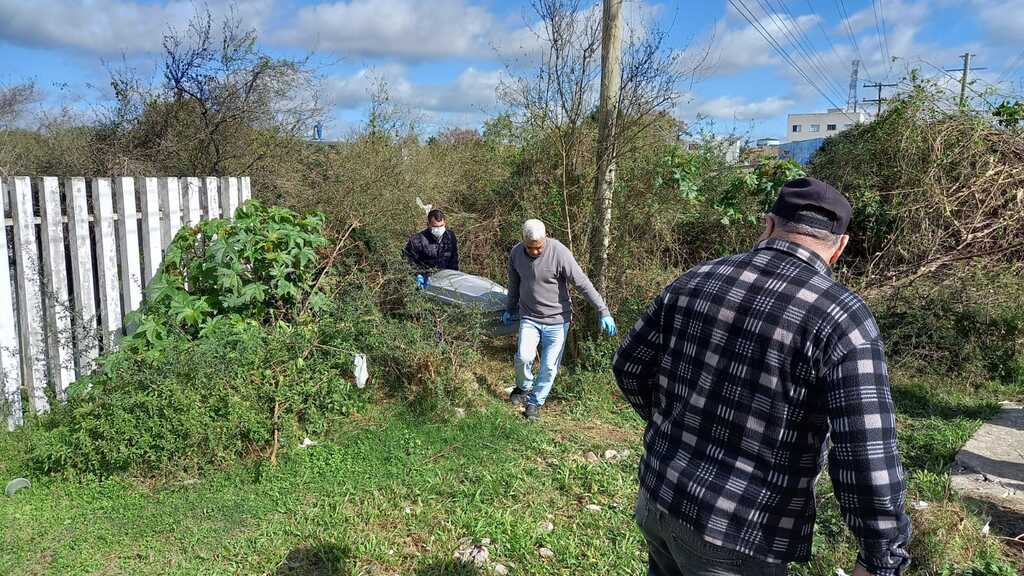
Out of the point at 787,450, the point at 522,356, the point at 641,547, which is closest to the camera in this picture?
the point at 787,450

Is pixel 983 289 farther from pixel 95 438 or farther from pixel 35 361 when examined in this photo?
pixel 35 361

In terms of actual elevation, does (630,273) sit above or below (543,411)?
above

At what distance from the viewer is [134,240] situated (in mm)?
5156

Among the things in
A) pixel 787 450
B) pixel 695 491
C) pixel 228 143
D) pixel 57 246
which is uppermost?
pixel 228 143

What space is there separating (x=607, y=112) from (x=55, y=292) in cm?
458

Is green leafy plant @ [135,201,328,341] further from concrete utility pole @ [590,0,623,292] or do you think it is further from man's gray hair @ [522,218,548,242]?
concrete utility pole @ [590,0,623,292]

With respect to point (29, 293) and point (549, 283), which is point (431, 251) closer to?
point (549, 283)

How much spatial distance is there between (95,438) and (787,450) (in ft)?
12.8

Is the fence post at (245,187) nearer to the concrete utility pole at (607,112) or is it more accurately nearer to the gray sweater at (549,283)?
the gray sweater at (549,283)

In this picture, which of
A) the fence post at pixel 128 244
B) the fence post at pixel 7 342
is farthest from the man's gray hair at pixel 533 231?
the fence post at pixel 7 342

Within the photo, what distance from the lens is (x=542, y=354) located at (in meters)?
5.51

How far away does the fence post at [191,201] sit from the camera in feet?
18.5

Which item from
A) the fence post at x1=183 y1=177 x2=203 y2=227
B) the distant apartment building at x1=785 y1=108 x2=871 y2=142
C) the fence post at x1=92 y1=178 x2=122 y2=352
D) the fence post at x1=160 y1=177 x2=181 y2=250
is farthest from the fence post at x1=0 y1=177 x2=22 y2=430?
the distant apartment building at x1=785 y1=108 x2=871 y2=142

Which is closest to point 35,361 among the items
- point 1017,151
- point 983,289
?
point 983,289
